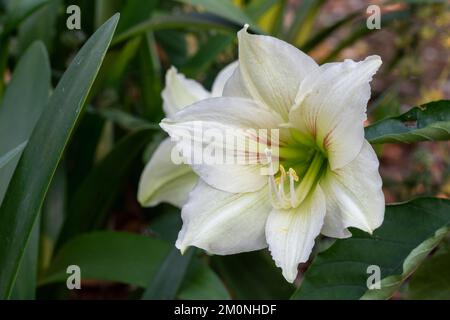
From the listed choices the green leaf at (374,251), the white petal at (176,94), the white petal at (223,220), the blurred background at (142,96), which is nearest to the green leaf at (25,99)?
the blurred background at (142,96)

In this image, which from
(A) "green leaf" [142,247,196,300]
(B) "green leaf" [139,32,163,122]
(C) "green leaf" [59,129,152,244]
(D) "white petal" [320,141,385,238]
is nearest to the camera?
(D) "white petal" [320,141,385,238]

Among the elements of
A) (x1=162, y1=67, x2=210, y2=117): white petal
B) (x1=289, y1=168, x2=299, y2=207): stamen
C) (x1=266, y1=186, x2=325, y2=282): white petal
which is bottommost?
(x1=266, y1=186, x2=325, y2=282): white petal

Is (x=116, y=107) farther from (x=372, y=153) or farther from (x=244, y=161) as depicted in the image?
(x=372, y=153)

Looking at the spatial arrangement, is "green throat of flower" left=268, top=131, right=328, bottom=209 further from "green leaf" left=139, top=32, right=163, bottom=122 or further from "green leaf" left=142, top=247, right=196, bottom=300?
"green leaf" left=139, top=32, right=163, bottom=122

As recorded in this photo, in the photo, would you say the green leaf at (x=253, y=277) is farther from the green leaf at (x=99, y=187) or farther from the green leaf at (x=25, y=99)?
the green leaf at (x=25, y=99)

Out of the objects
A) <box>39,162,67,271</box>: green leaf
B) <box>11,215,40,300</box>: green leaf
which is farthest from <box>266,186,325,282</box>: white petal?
<box>39,162,67,271</box>: green leaf
